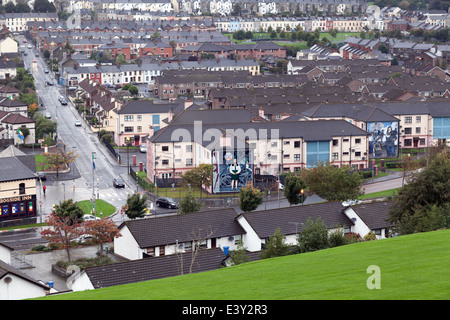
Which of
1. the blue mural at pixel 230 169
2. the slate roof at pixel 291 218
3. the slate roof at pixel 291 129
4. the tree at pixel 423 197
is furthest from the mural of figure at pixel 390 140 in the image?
the tree at pixel 423 197

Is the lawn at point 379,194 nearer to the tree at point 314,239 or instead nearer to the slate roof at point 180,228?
the slate roof at point 180,228

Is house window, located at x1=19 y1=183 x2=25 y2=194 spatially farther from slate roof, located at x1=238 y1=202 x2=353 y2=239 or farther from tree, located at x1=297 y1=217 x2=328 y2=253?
tree, located at x1=297 y1=217 x2=328 y2=253

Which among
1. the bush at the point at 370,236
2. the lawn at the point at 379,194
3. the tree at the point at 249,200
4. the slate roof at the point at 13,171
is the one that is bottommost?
the lawn at the point at 379,194

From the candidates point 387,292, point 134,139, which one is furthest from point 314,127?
point 387,292

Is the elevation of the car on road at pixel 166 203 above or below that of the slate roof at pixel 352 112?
below

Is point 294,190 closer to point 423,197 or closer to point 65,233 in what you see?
point 423,197

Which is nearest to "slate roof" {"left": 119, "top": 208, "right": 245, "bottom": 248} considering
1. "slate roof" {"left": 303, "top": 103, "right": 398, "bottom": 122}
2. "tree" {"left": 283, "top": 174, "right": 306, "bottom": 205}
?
"tree" {"left": 283, "top": 174, "right": 306, "bottom": 205}

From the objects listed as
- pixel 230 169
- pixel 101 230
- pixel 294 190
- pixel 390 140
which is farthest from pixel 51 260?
pixel 390 140
